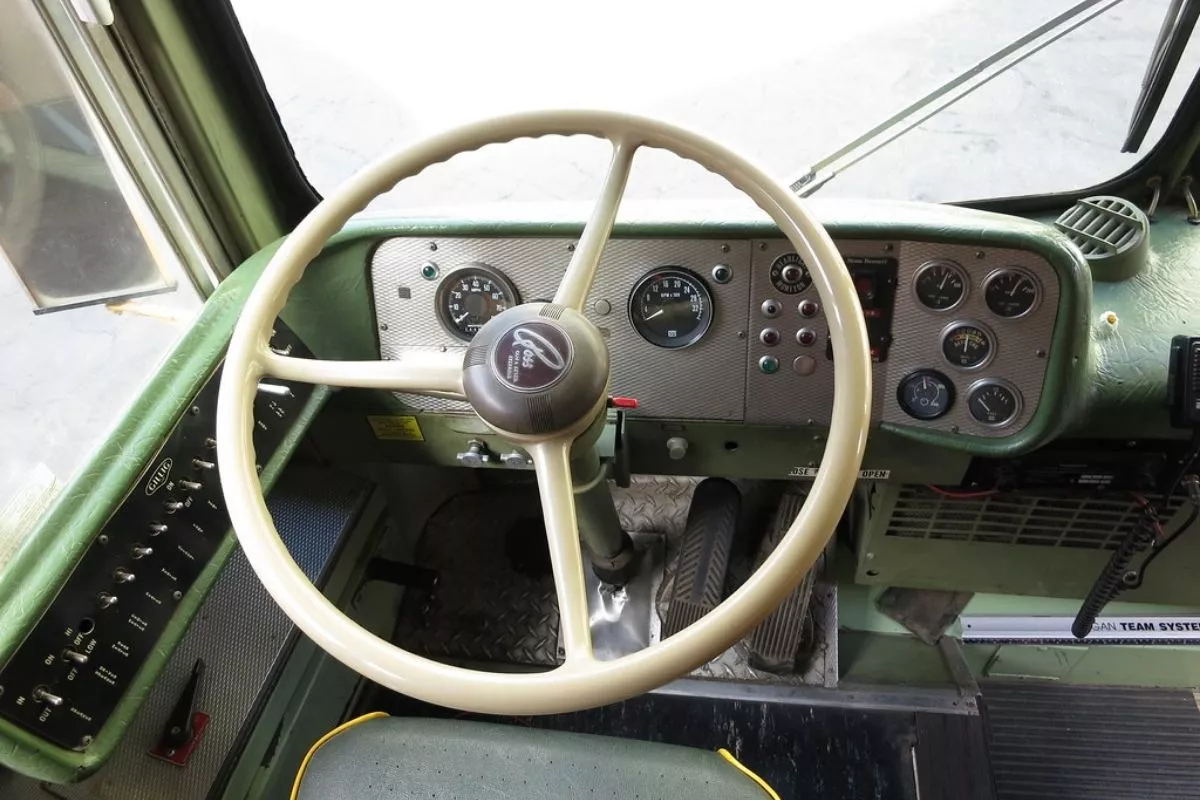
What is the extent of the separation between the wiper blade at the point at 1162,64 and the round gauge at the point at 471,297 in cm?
123

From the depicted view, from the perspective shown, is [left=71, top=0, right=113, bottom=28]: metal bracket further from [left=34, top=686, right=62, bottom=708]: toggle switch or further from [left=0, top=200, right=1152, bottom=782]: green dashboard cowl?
[left=34, top=686, right=62, bottom=708]: toggle switch

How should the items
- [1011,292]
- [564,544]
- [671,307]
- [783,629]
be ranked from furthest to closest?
[783,629] < [671,307] < [1011,292] < [564,544]

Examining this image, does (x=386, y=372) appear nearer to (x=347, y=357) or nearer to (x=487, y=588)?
(x=347, y=357)

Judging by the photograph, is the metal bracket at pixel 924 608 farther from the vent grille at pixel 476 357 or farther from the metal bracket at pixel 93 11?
the metal bracket at pixel 93 11

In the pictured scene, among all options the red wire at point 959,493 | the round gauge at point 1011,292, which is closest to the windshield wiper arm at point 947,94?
the round gauge at point 1011,292

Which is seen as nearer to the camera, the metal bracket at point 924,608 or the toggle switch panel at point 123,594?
the toggle switch panel at point 123,594

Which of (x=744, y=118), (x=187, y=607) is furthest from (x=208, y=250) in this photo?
(x=744, y=118)

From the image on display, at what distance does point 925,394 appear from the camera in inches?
54.9

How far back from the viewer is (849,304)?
0.96 m

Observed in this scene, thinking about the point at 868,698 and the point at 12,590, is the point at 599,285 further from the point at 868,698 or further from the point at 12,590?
the point at 868,698

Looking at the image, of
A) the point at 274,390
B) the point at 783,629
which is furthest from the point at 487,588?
the point at 274,390

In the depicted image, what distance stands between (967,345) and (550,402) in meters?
0.80

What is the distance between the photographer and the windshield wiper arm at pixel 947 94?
1.42 meters

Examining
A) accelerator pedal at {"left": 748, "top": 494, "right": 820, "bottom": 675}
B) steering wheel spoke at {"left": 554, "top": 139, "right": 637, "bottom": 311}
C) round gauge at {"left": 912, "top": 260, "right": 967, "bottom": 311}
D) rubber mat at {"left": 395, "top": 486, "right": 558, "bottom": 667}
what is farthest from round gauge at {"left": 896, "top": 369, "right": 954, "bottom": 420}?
rubber mat at {"left": 395, "top": 486, "right": 558, "bottom": 667}
